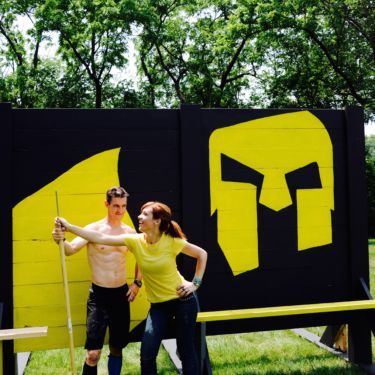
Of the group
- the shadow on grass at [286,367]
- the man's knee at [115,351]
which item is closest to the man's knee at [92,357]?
the man's knee at [115,351]

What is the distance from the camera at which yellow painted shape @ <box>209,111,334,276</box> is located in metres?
4.91

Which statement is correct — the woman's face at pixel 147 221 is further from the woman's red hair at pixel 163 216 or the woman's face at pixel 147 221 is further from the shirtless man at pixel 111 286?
the shirtless man at pixel 111 286

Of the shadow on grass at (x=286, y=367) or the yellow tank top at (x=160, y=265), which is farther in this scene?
the shadow on grass at (x=286, y=367)

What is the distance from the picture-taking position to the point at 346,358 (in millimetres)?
5383

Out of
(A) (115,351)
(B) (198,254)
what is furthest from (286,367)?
(B) (198,254)

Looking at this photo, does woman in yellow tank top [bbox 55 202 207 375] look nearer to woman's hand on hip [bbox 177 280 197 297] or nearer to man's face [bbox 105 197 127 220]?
woman's hand on hip [bbox 177 280 197 297]

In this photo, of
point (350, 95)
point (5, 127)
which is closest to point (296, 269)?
point (5, 127)

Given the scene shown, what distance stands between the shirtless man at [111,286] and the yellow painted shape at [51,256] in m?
0.36

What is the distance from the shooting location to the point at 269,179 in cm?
503

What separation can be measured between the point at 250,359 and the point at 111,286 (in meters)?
2.18

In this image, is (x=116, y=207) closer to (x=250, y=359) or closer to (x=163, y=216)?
(x=163, y=216)

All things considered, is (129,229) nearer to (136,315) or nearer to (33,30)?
(136,315)

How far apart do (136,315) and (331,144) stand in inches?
104

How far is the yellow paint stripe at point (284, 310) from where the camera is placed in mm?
4391
